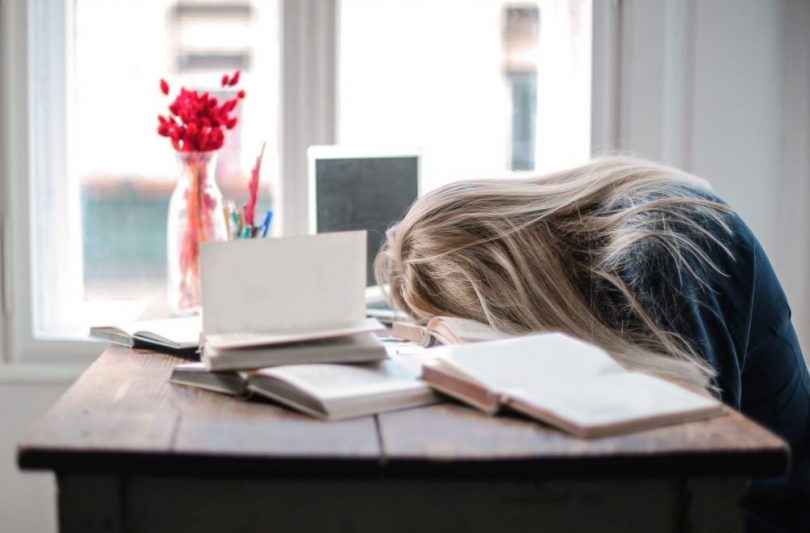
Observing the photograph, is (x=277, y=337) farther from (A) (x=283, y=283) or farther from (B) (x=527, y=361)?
(B) (x=527, y=361)

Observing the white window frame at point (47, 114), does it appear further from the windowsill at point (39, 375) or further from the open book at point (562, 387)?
the open book at point (562, 387)

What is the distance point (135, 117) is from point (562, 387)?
157 cm

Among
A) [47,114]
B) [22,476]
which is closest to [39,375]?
[22,476]

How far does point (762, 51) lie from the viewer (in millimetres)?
2176

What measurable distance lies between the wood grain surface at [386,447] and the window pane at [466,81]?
1.34 m

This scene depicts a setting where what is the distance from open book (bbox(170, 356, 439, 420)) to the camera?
1003 millimetres

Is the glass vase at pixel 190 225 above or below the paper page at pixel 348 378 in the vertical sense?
above

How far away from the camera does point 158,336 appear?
4.60 feet

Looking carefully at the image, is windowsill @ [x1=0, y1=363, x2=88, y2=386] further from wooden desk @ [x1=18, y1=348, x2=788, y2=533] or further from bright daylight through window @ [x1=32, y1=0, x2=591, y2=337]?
wooden desk @ [x1=18, y1=348, x2=788, y2=533]

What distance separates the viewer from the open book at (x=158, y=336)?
54.0 inches

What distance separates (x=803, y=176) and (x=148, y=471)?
1.73 metres

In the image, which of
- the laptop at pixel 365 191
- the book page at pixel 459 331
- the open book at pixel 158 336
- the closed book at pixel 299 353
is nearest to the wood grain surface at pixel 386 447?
the closed book at pixel 299 353

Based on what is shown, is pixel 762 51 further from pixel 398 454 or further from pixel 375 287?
pixel 398 454

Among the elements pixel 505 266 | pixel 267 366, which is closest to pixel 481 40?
pixel 505 266
